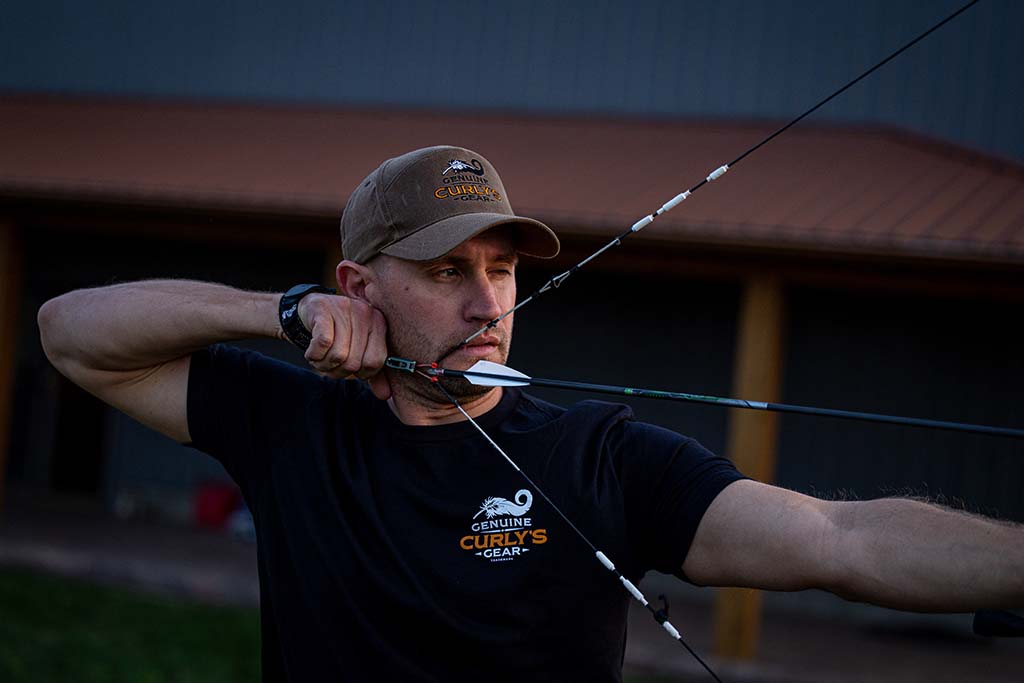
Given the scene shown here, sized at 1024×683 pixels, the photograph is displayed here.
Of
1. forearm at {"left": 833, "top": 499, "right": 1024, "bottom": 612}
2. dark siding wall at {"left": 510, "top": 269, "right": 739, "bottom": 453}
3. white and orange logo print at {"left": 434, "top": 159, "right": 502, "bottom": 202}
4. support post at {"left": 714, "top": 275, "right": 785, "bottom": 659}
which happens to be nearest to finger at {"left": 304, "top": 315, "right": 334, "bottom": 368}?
white and orange logo print at {"left": 434, "top": 159, "right": 502, "bottom": 202}

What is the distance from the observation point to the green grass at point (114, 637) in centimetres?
620

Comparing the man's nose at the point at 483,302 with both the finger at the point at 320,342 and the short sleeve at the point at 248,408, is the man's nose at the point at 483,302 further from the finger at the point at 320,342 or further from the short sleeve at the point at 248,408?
the short sleeve at the point at 248,408

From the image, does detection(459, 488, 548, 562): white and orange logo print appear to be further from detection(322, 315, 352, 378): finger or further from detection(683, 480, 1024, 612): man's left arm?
detection(322, 315, 352, 378): finger

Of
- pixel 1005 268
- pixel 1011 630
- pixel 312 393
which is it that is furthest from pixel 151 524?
pixel 1011 630

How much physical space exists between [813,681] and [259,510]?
5326mm

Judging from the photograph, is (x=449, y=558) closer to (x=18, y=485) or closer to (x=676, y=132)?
(x=676, y=132)

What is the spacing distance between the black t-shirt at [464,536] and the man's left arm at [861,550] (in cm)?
6

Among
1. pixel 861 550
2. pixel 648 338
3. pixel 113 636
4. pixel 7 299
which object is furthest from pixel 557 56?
pixel 861 550

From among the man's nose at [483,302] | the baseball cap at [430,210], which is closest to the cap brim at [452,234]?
the baseball cap at [430,210]

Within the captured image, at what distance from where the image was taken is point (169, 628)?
7090 mm

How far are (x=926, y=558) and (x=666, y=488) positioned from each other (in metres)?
0.44

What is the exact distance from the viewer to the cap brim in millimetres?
2207

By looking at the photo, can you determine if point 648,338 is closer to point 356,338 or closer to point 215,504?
point 215,504

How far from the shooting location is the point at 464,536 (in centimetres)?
208
